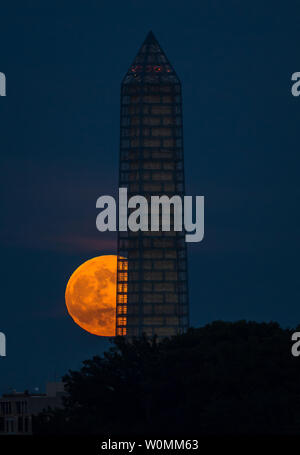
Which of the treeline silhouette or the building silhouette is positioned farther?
the building silhouette

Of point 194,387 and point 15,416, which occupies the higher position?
point 194,387

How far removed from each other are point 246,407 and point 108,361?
26867 millimetres

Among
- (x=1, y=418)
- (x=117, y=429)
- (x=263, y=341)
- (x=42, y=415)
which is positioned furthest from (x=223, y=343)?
(x=1, y=418)

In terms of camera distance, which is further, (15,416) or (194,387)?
(15,416)

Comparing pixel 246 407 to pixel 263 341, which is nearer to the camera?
pixel 246 407

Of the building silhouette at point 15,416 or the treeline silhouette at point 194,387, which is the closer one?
the treeline silhouette at point 194,387

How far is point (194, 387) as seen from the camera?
121625 millimetres

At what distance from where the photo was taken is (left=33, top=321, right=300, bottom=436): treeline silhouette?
112312 millimetres

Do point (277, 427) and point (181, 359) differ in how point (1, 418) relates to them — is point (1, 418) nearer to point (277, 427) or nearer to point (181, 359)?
point (181, 359)

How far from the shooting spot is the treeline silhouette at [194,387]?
11231cm
